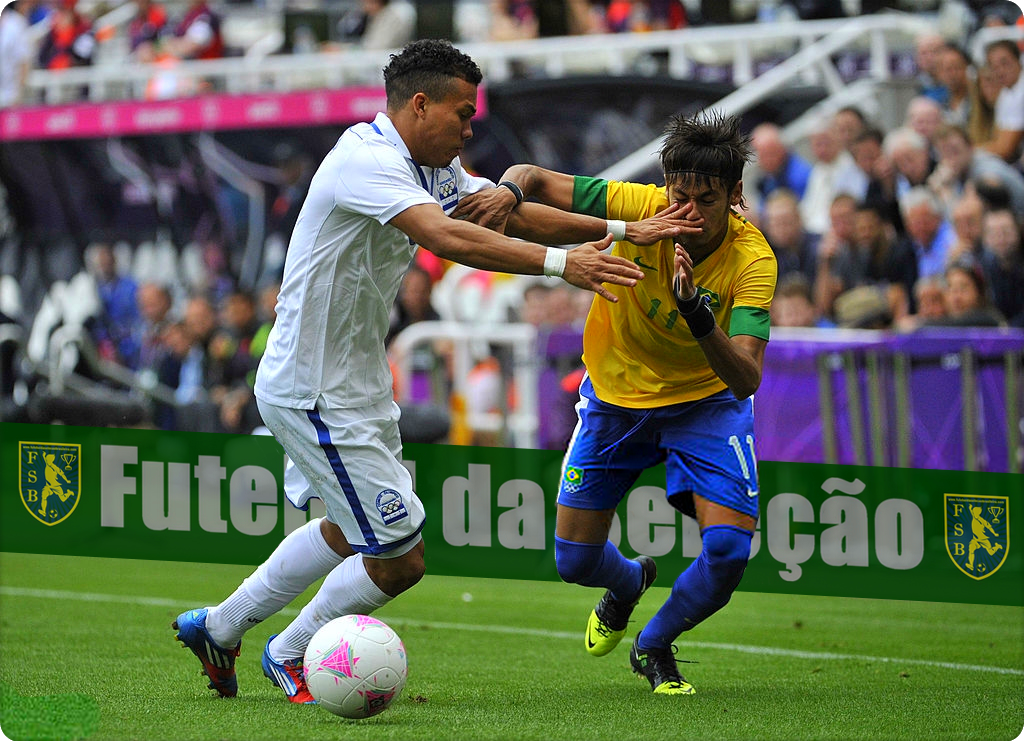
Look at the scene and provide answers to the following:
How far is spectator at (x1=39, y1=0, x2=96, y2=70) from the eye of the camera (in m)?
19.2

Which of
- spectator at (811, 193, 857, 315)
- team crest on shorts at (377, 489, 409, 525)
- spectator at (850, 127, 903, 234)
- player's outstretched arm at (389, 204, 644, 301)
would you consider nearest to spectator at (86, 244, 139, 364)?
spectator at (811, 193, 857, 315)

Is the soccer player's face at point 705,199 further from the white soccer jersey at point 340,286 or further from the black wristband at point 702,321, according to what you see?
the white soccer jersey at point 340,286

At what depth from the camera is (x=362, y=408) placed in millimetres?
5707

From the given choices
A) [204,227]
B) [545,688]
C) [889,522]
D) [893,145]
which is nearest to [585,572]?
[545,688]

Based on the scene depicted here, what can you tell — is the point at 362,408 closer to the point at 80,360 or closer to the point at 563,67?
the point at 563,67

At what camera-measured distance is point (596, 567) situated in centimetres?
651

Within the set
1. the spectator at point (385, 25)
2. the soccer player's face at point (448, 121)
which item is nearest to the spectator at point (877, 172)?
the spectator at point (385, 25)

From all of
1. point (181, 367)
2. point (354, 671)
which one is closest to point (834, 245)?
point (181, 367)

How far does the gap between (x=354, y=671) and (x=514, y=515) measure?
4.80 meters

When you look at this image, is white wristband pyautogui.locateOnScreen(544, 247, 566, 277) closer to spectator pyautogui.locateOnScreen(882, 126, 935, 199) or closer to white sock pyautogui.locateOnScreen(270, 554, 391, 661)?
white sock pyautogui.locateOnScreen(270, 554, 391, 661)

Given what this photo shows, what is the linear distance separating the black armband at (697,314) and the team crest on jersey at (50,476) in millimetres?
6004

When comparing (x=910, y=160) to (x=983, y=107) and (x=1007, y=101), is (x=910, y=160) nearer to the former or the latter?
(x=983, y=107)

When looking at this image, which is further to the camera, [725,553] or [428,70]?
[725,553]

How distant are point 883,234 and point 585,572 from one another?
21.6ft
